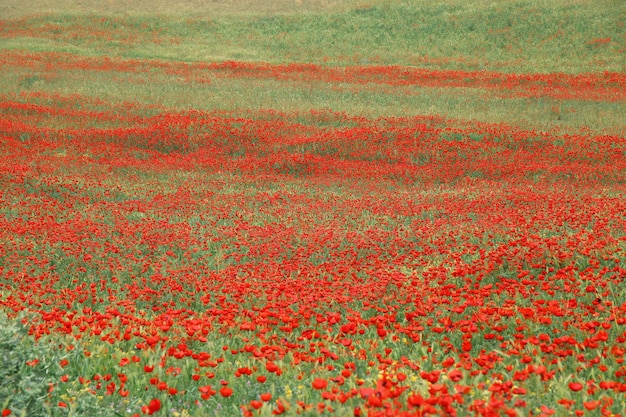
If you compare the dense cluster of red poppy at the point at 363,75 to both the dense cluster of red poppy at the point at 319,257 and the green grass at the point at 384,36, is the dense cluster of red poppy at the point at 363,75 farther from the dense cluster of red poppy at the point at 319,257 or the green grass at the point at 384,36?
the dense cluster of red poppy at the point at 319,257

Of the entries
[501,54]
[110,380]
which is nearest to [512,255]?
[110,380]

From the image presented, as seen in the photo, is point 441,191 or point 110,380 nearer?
point 110,380

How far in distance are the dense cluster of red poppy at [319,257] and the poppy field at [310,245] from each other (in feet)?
0.16

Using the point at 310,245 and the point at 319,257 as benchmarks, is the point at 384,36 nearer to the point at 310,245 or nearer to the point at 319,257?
the point at 310,245

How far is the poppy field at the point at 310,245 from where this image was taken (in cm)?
404

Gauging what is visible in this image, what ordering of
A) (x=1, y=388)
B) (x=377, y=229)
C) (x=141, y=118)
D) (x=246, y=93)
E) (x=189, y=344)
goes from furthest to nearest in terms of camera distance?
(x=246, y=93)
(x=141, y=118)
(x=377, y=229)
(x=189, y=344)
(x=1, y=388)

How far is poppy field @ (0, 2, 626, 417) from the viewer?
4.04 meters

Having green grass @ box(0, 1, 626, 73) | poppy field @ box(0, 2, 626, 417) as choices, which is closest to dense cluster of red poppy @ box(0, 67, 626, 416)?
poppy field @ box(0, 2, 626, 417)

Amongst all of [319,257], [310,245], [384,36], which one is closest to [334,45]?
[384,36]

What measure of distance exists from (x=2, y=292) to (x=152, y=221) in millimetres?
4076

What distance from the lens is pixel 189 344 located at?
5.55 meters

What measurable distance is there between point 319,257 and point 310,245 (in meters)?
0.25

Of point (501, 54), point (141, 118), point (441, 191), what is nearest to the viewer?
point (441, 191)

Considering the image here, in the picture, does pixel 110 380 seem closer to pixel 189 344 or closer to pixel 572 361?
pixel 189 344
